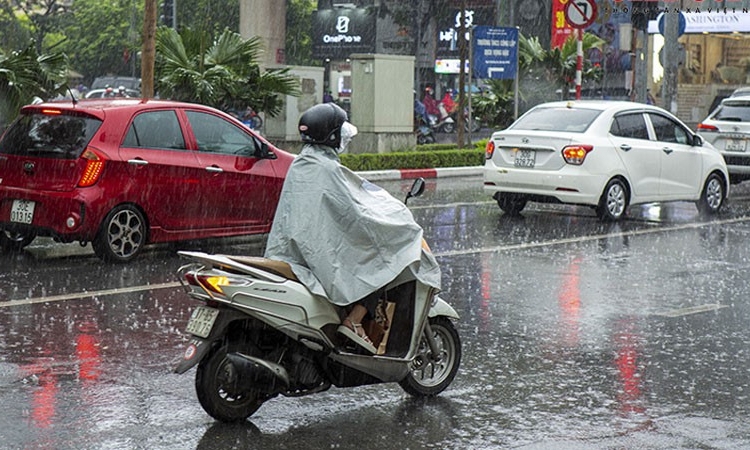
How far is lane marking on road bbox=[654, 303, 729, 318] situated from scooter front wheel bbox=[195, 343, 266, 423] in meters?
4.54

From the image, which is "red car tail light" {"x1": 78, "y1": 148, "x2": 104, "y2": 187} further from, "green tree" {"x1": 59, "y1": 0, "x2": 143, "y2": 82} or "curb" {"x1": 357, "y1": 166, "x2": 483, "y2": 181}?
"green tree" {"x1": 59, "y1": 0, "x2": 143, "y2": 82}

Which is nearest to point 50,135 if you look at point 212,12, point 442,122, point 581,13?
point 581,13

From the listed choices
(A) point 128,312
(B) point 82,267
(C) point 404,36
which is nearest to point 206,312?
(A) point 128,312

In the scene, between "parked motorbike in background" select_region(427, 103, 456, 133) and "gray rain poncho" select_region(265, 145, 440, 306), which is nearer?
"gray rain poncho" select_region(265, 145, 440, 306)

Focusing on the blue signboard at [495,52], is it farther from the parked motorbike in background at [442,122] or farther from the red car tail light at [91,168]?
the red car tail light at [91,168]

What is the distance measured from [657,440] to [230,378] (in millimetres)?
2072

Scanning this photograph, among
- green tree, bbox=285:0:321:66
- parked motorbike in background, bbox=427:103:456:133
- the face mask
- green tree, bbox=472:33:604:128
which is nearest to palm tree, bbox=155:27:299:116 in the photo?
green tree, bbox=472:33:604:128

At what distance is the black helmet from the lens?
643cm

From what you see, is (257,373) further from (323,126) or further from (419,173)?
(419,173)

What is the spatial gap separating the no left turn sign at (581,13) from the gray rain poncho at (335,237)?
18.6 meters

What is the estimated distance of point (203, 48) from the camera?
821 inches

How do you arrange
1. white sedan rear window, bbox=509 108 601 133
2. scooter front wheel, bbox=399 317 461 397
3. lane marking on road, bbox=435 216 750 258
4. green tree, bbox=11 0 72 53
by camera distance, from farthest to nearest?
green tree, bbox=11 0 72 53, white sedan rear window, bbox=509 108 601 133, lane marking on road, bbox=435 216 750 258, scooter front wheel, bbox=399 317 461 397

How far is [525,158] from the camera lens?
16250 mm

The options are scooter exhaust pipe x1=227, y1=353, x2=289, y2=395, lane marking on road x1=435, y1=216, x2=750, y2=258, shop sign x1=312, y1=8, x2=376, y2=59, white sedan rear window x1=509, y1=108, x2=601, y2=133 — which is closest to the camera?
scooter exhaust pipe x1=227, y1=353, x2=289, y2=395
